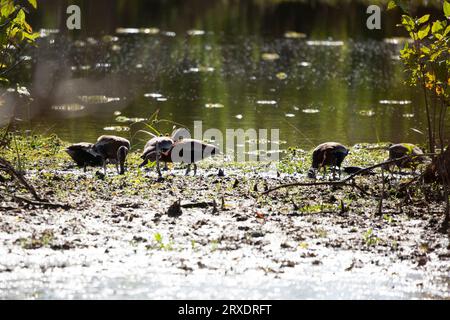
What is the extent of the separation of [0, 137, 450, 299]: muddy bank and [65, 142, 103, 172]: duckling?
117cm

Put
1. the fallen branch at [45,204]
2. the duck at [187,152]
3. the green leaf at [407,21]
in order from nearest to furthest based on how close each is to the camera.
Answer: the fallen branch at [45,204]
the green leaf at [407,21]
the duck at [187,152]

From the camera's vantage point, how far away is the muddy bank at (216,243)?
23.1 feet

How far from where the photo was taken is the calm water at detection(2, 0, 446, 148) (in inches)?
687

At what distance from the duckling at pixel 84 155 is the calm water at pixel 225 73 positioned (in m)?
2.58

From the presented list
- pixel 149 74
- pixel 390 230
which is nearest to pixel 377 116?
pixel 149 74

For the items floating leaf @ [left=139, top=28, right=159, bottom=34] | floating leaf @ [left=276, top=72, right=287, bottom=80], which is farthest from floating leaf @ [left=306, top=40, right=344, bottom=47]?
floating leaf @ [left=276, top=72, right=287, bottom=80]

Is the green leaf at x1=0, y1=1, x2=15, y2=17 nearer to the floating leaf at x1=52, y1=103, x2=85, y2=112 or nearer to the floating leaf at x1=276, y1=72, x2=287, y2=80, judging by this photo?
the floating leaf at x1=52, y1=103, x2=85, y2=112

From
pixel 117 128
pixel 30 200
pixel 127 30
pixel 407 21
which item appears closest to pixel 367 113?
pixel 117 128

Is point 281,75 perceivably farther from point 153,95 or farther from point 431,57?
point 431,57

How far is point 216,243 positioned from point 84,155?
4.69 meters

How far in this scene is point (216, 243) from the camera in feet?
26.8

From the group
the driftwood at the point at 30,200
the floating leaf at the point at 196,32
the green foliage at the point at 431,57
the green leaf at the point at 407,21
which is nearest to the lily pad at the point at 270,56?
the floating leaf at the point at 196,32

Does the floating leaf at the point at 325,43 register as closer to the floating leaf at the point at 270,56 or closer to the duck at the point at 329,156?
the floating leaf at the point at 270,56

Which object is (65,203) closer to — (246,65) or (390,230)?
(390,230)
